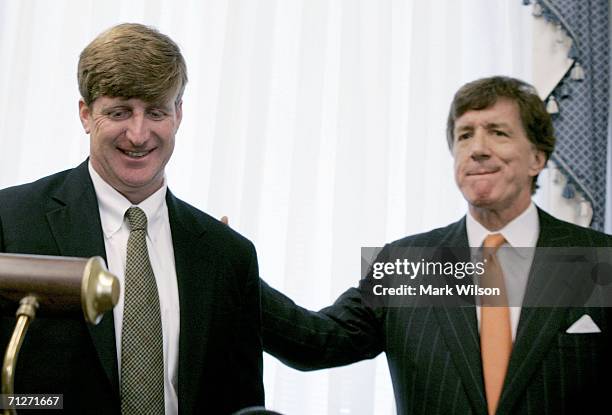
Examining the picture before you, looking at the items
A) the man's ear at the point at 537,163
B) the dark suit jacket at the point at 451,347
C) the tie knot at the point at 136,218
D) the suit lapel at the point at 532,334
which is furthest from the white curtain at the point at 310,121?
the tie knot at the point at 136,218

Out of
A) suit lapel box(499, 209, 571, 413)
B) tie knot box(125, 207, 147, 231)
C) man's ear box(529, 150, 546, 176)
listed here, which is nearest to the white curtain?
man's ear box(529, 150, 546, 176)

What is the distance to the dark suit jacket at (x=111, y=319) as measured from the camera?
133 cm

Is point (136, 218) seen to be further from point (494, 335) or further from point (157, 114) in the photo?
point (494, 335)

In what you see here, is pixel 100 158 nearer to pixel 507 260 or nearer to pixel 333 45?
pixel 507 260

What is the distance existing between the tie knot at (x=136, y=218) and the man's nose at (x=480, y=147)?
0.84 meters

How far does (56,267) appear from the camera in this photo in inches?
31.5

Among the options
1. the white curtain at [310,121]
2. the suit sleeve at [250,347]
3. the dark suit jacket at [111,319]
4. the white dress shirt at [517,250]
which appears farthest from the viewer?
the white curtain at [310,121]

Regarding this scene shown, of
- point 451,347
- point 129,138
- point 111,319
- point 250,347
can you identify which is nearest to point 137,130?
point 129,138

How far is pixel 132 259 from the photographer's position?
1437 millimetres

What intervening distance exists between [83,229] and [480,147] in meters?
0.98

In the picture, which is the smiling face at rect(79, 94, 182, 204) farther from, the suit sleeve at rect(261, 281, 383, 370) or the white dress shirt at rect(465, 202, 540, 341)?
the white dress shirt at rect(465, 202, 540, 341)

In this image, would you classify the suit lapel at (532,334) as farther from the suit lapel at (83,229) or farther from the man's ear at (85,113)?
the man's ear at (85,113)

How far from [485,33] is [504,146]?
740mm

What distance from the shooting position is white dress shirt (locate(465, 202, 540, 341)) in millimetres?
1834
